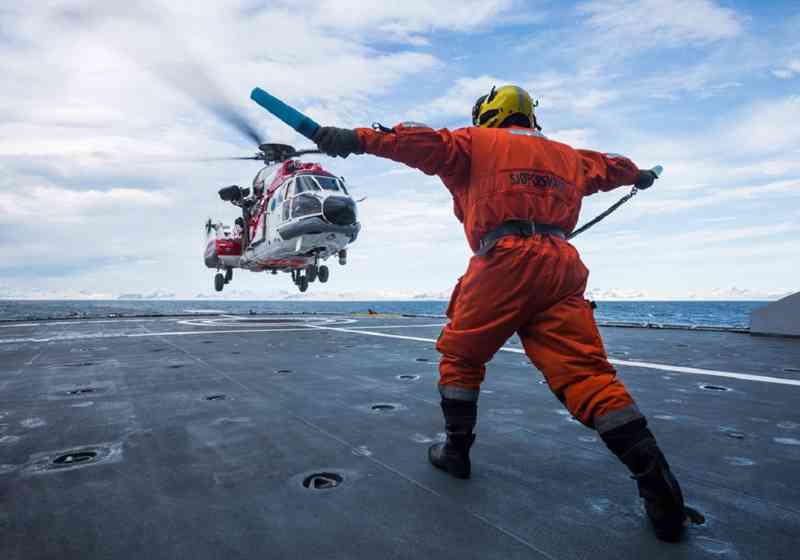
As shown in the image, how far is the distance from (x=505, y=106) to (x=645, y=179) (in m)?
1.27

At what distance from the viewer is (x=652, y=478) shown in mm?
1904

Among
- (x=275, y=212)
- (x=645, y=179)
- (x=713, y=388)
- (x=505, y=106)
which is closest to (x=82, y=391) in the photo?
(x=505, y=106)

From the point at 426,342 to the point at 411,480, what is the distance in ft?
25.0

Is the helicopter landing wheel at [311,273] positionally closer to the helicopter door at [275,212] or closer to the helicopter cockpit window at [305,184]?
the helicopter door at [275,212]

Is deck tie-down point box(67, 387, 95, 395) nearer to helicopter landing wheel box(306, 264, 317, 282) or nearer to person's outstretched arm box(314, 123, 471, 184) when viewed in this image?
person's outstretched arm box(314, 123, 471, 184)

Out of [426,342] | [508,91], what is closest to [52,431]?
[508,91]

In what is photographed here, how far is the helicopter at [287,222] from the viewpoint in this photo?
A: 14.8 m

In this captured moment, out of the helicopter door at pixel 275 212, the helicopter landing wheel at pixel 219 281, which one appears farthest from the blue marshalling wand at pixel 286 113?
the helicopter landing wheel at pixel 219 281

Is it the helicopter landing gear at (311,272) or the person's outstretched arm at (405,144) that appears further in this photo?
the helicopter landing gear at (311,272)

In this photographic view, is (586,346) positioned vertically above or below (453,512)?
above

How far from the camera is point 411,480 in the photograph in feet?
7.67

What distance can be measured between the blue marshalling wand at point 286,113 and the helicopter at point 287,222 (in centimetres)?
1179

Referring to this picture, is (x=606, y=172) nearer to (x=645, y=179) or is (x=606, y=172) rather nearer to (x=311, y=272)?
(x=645, y=179)

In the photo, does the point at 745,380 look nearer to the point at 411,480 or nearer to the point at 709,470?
the point at 709,470
